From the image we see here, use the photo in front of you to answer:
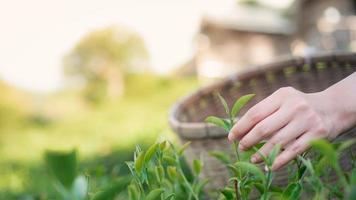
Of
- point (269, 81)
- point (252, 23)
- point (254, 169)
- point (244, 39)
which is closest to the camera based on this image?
point (254, 169)

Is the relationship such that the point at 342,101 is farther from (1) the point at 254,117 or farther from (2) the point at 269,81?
(2) the point at 269,81

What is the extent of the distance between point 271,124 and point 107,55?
19541 millimetres

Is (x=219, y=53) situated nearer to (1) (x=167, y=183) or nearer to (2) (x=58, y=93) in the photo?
(2) (x=58, y=93)

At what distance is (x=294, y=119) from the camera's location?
0.48 m

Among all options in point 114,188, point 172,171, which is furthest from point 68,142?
point 114,188

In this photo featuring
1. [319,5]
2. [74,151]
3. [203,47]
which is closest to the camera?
[74,151]

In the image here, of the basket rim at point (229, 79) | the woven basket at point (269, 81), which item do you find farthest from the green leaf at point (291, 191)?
the woven basket at point (269, 81)

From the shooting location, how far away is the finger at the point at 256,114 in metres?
0.49

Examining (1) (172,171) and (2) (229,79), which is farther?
(2) (229,79)

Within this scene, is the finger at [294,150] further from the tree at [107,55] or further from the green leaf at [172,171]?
the tree at [107,55]

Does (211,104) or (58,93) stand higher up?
(211,104)

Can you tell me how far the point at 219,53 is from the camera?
1612 centimetres

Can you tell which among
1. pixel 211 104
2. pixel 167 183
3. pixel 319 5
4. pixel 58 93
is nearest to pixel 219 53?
pixel 319 5

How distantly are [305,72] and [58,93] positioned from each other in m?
13.2
